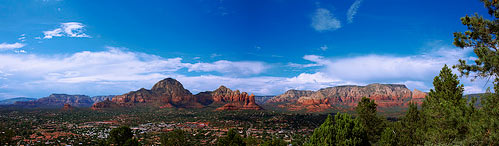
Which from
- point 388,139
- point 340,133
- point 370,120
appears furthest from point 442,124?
point 370,120

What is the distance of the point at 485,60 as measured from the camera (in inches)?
496

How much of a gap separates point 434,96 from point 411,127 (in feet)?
21.1

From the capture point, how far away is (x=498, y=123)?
11.8 meters

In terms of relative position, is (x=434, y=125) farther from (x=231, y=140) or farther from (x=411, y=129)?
(x=231, y=140)

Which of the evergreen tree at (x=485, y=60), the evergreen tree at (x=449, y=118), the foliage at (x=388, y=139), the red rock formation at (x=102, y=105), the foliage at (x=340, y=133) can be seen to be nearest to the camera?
the evergreen tree at (x=485, y=60)

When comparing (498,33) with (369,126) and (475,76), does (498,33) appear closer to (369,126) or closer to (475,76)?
(475,76)

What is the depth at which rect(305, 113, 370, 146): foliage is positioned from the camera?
18828 millimetres

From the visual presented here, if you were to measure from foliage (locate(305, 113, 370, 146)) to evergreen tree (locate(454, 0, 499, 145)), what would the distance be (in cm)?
714

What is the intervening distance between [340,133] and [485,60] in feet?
32.8

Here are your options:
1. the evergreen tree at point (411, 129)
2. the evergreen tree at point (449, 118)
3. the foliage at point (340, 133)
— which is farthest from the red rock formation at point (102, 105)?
the evergreen tree at point (449, 118)

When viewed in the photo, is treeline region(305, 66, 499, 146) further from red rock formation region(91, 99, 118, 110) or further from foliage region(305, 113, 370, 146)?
red rock formation region(91, 99, 118, 110)

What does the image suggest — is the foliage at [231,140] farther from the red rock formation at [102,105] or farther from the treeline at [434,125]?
the red rock formation at [102,105]

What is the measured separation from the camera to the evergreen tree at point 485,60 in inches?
480

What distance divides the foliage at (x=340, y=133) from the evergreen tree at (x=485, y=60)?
23.4 feet
